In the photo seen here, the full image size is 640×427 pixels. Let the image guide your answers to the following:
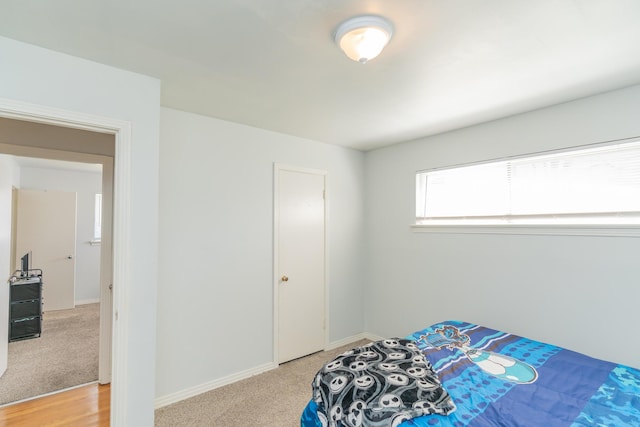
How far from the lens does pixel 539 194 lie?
2.56 metres

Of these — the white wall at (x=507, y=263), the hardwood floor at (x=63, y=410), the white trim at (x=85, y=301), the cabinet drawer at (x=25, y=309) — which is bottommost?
Result: the white trim at (x=85, y=301)

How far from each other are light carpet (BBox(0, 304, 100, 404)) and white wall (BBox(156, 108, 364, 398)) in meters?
1.21

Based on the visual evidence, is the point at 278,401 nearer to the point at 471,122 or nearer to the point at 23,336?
the point at 471,122

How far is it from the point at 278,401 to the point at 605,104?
3437 millimetres

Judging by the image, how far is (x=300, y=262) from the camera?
3.40m

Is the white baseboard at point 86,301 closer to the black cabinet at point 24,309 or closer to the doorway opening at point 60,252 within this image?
the doorway opening at point 60,252

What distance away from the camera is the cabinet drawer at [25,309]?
3910 mm

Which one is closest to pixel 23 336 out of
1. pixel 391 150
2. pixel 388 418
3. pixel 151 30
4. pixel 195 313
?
pixel 195 313

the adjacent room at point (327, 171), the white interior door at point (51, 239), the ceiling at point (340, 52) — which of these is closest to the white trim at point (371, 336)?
the adjacent room at point (327, 171)

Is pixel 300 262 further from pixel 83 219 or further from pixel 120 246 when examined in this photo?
pixel 83 219

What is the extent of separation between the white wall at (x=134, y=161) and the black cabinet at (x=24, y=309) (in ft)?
10.9

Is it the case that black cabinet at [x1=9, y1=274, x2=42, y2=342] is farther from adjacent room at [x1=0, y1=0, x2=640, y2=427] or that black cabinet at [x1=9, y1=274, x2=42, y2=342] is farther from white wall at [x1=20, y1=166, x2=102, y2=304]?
white wall at [x1=20, y1=166, x2=102, y2=304]

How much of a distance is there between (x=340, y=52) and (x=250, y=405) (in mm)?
2716

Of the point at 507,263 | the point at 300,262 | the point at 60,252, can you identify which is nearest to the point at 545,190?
the point at 507,263
